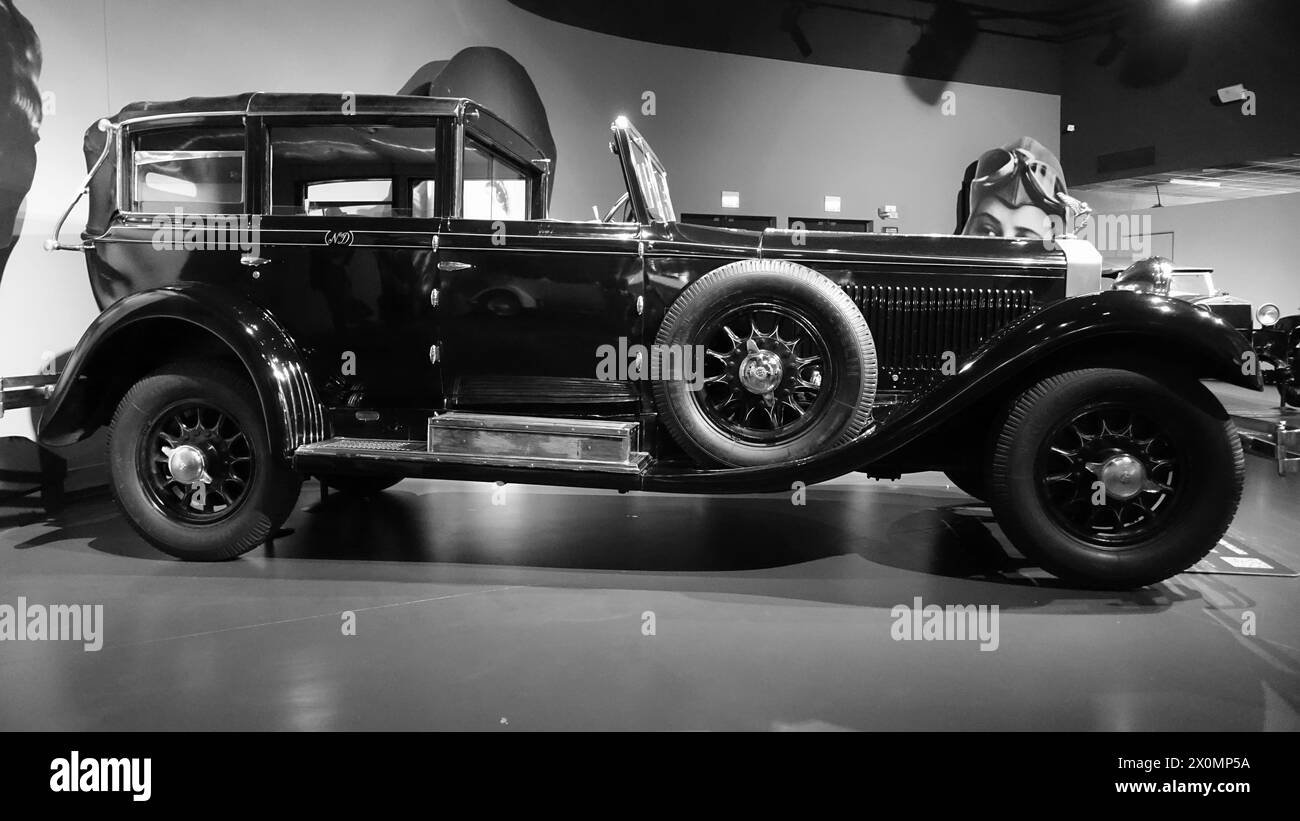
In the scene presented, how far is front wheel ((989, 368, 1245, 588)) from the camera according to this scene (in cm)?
295

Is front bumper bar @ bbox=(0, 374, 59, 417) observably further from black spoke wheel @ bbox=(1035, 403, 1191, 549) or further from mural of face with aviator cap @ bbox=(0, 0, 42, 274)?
black spoke wheel @ bbox=(1035, 403, 1191, 549)

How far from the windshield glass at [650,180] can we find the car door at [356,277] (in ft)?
2.82

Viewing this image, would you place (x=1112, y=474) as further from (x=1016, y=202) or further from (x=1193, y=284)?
(x=1193, y=284)

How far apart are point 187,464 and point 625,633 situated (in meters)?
2.16

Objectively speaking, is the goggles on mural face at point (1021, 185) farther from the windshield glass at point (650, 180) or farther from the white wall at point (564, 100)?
the white wall at point (564, 100)

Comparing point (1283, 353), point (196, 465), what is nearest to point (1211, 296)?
point (1283, 353)

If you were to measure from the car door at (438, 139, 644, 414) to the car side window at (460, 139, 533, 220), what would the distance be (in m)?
0.04

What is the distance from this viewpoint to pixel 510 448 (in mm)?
3326

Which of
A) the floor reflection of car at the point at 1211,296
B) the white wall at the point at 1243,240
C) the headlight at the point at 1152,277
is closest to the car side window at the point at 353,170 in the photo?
the headlight at the point at 1152,277

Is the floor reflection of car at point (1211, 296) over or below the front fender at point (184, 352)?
over

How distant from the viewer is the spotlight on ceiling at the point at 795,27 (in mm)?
7840
